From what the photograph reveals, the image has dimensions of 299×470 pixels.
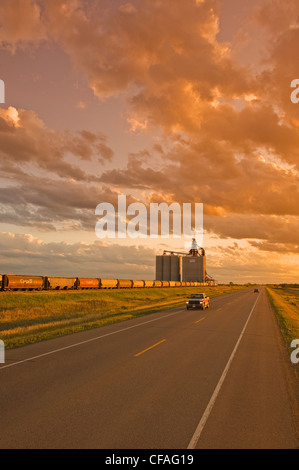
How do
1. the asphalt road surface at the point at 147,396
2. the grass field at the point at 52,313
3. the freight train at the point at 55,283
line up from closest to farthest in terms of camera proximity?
1. the asphalt road surface at the point at 147,396
2. the grass field at the point at 52,313
3. the freight train at the point at 55,283

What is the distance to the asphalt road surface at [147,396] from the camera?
5.82m

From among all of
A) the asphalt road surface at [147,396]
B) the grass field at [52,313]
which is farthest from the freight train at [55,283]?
the asphalt road surface at [147,396]

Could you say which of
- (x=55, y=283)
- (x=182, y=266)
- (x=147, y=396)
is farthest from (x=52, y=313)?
(x=182, y=266)

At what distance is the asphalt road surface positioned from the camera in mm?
5816

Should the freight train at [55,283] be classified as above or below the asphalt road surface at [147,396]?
above

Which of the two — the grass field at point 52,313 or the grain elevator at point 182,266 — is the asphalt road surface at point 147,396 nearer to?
the grass field at point 52,313

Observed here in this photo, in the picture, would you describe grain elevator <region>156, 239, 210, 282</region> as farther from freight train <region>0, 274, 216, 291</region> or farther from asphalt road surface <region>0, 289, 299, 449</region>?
asphalt road surface <region>0, 289, 299, 449</region>

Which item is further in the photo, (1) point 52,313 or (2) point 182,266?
(2) point 182,266

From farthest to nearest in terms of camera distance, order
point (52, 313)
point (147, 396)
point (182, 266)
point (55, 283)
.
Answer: point (182, 266)
point (55, 283)
point (52, 313)
point (147, 396)

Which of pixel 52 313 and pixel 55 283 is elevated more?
pixel 55 283

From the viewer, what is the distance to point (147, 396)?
316 inches

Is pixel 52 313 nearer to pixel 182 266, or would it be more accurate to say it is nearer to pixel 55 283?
pixel 55 283

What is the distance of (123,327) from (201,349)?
775cm

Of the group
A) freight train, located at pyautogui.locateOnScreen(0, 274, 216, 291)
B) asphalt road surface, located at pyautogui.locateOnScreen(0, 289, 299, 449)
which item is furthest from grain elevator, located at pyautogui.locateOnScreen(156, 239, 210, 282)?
asphalt road surface, located at pyautogui.locateOnScreen(0, 289, 299, 449)
